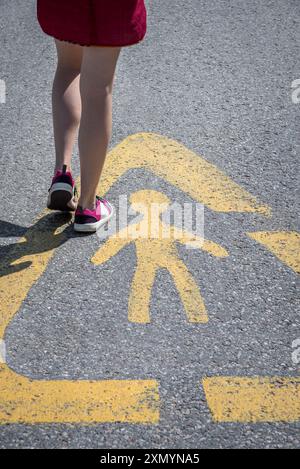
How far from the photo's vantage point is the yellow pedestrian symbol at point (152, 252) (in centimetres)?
321

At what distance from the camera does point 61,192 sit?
3609 mm

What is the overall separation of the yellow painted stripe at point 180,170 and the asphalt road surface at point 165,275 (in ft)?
0.04

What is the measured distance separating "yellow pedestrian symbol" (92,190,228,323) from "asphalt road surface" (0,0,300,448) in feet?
0.04

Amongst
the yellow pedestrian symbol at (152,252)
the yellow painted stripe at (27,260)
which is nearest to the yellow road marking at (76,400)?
the yellow painted stripe at (27,260)

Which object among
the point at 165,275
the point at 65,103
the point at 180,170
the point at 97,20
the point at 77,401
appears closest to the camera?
the point at 77,401

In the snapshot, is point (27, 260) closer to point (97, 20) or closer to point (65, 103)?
point (65, 103)

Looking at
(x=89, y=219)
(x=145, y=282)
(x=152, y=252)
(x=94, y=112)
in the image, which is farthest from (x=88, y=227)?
(x=94, y=112)

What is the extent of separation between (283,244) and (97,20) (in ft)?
4.53

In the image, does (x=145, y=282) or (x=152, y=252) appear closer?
(x=145, y=282)

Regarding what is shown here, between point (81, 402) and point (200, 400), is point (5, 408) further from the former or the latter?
point (200, 400)

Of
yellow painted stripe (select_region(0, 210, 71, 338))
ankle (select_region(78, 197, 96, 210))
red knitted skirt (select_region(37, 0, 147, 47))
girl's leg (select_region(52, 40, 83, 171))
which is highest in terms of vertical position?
red knitted skirt (select_region(37, 0, 147, 47))

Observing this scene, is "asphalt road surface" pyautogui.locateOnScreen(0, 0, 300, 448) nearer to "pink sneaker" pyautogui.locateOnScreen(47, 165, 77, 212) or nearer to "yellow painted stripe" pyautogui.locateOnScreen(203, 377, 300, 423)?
"yellow painted stripe" pyautogui.locateOnScreen(203, 377, 300, 423)

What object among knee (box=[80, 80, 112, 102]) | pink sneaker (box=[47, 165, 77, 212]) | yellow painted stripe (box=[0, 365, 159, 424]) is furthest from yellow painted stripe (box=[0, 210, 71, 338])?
knee (box=[80, 80, 112, 102])

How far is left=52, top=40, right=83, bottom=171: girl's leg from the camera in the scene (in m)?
3.68
